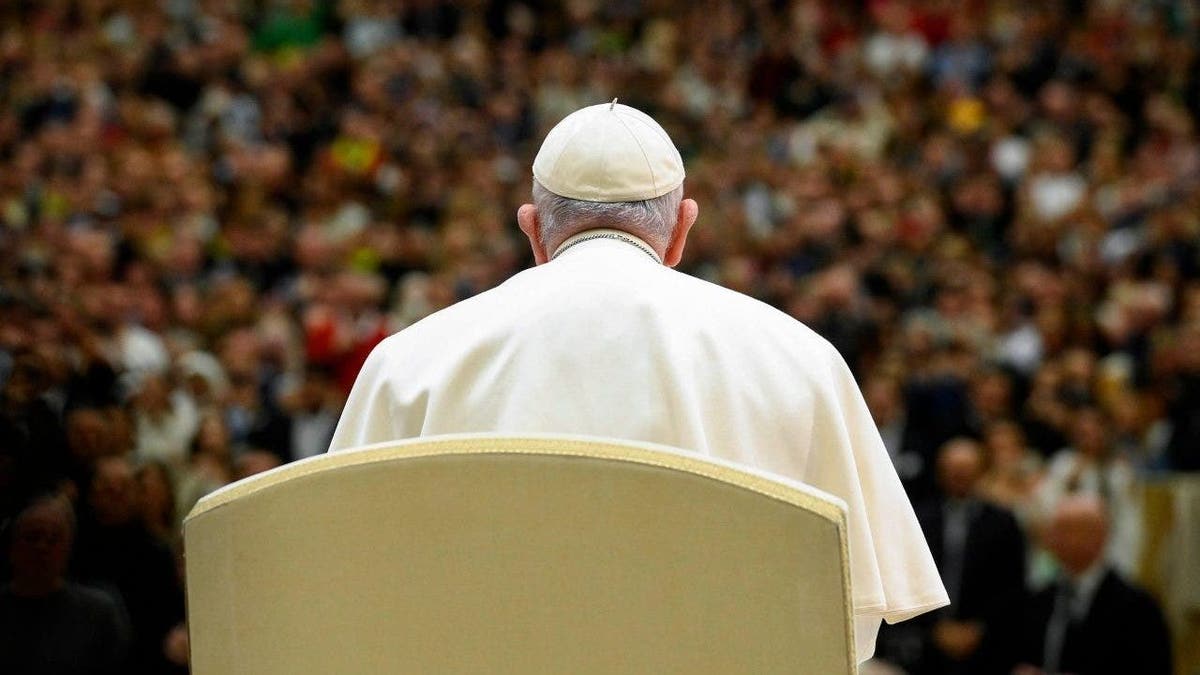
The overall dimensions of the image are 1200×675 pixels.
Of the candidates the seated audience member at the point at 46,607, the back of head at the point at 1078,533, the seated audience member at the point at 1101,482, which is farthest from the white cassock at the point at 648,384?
the seated audience member at the point at 1101,482

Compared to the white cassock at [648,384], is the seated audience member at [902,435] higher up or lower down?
lower down

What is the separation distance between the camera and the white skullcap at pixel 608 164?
3355mm

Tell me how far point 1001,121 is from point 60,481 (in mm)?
11250

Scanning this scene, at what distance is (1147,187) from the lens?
1343 centimetres

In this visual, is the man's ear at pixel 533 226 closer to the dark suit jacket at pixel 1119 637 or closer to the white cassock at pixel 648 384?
the white cassock at pixel 648 384

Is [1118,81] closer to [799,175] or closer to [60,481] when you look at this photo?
[799,175]

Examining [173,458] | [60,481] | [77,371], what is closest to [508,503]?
[60,481]

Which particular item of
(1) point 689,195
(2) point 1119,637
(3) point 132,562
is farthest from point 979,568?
(1) point 689,195

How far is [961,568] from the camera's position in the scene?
8977 mm

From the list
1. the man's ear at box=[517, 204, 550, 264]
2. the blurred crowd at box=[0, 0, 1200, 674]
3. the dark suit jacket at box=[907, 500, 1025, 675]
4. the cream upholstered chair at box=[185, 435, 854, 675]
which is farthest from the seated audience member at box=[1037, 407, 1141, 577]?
the cream upholstered chair at box=[185, 435, 854, 675]

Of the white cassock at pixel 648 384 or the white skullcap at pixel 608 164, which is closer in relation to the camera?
the white cassock at pixel 648 384

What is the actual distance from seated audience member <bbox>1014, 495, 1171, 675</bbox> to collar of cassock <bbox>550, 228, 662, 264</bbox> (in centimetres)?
496

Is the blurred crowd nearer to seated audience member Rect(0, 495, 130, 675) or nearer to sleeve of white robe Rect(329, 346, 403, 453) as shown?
seated audience member Rect(0, 495, 130, 675)

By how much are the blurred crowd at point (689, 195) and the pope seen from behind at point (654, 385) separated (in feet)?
6.70
